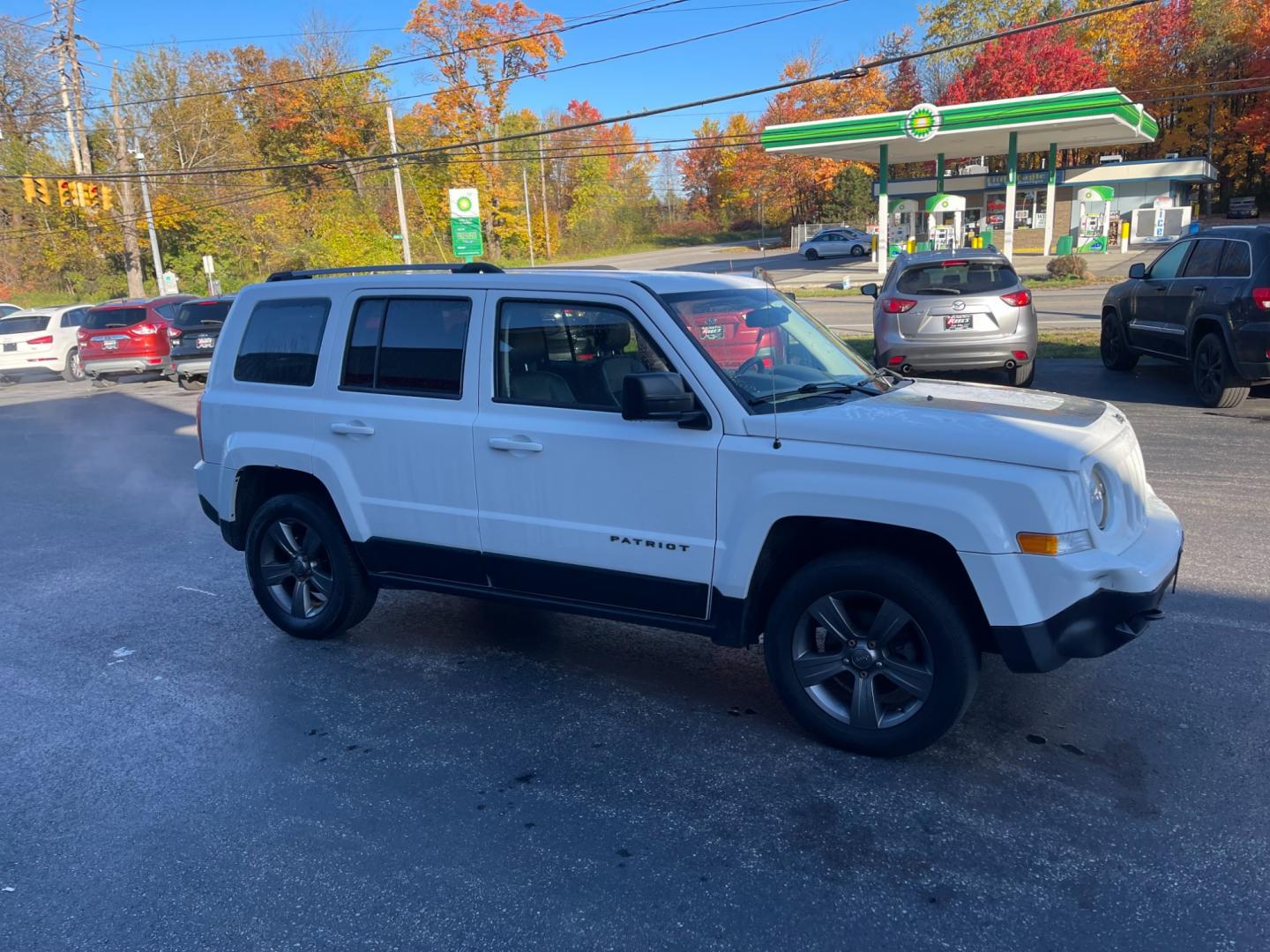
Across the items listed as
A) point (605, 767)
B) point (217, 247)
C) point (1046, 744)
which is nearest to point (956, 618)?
point (1046, 744)

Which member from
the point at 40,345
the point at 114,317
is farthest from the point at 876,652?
the point at 40,345

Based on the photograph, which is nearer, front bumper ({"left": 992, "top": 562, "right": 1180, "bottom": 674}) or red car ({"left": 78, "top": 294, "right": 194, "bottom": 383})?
front bumper ({"left": 992, "top": 562, "right": 1180, "bottom": 674})

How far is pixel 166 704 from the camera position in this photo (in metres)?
4.75

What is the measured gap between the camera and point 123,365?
19.9 metres

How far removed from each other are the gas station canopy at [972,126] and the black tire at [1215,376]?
81.5 ft

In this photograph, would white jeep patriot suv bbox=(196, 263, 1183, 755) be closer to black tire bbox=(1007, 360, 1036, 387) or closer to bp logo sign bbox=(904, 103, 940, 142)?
black tire bbox=(1007, 360, 1036, 387)

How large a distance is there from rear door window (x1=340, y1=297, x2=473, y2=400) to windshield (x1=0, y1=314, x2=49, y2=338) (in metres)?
22.1

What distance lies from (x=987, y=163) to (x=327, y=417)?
2730 inches

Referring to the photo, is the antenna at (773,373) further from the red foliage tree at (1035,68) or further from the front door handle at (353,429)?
the red foliage tree at (1035,68)

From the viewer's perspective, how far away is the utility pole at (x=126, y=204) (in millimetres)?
38500

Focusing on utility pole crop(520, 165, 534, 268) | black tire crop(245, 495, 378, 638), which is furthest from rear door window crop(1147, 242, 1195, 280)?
utility pole crop(520, 165, 534, 268)

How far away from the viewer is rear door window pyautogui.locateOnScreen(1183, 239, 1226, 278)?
10430 millimetres

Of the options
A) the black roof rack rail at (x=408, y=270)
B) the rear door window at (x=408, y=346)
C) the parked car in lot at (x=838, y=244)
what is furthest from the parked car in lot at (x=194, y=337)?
the parked car in lot at (x=838, y=244)

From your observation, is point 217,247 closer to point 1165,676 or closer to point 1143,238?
point 1143,238
